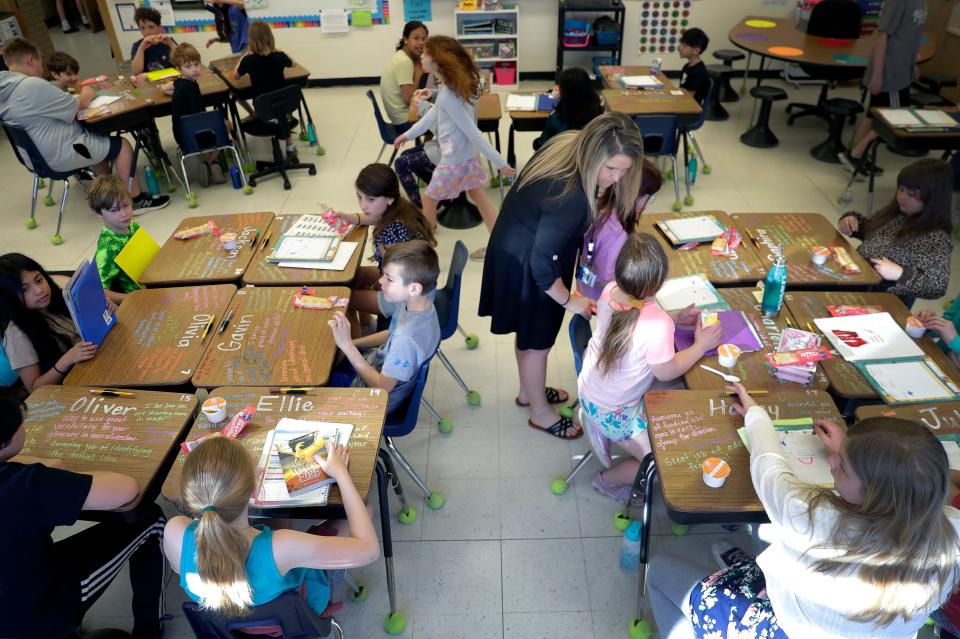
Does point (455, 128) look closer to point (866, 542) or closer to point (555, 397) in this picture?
point (555, 397)

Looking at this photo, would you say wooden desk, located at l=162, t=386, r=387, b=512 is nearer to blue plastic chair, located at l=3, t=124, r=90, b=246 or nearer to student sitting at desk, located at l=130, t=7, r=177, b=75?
blue plastic chair, located at l=3, t=124, r=90, b=246

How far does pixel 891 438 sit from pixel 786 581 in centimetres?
49

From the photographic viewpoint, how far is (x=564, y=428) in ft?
10.8

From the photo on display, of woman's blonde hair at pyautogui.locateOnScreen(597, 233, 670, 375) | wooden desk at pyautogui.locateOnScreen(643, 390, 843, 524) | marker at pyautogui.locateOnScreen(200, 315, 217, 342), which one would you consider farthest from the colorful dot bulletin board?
marker at pyautogui.locateOnScreen(200, 315, 217, 342)

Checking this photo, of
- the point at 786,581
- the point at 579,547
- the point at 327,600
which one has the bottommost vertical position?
the point at 579,547

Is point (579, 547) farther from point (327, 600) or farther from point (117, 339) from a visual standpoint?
point (117, 339)

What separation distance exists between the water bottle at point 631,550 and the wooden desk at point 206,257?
2.19m

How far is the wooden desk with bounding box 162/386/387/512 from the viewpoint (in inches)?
85.4

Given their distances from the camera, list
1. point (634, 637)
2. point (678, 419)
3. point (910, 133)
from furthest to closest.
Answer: point (910, 133) → point (634, 637) → point (678, 419)

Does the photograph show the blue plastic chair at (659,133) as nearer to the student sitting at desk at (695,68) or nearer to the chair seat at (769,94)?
the student sitting at desk at (695,68)

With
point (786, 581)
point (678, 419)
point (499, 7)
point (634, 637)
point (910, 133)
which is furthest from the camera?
point (499, 7)

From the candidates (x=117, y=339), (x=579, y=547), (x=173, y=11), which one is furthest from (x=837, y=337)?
(x=173, y=11)

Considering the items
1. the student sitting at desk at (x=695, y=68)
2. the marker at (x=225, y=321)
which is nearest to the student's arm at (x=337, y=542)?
the marker at (x=225, y=321)

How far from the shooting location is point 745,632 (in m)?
1.89
